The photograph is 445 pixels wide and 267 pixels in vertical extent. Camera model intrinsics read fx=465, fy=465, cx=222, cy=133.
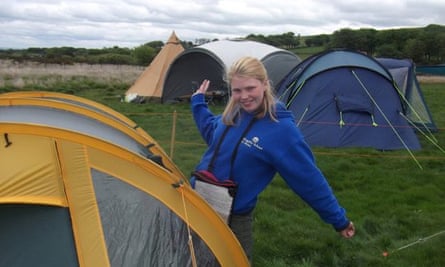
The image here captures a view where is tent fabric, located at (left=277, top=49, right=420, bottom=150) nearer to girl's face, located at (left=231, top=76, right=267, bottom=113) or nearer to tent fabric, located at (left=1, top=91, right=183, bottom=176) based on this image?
tent fabric, located at (left=1, top=91, right=183, bottom=176)

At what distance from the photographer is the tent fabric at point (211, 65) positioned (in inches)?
555

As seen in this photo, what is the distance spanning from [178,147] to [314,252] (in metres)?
4.59

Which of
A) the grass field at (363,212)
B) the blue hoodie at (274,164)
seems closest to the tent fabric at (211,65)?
the grass field at (363,212)

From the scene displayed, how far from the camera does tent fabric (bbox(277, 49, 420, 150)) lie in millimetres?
8594

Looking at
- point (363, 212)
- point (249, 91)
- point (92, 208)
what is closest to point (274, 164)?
point (249, 91)

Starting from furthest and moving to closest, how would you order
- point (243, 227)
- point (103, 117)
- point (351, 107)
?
point (351, 107), point (103, 117), point (243, 227)

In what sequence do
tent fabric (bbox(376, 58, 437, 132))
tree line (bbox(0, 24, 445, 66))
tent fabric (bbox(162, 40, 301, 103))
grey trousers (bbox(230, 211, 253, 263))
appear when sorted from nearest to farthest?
grey trousers (bbox(230, 211, 253, 263)) < tent fabric (bbox(376, 58, 437, 132)) < tent fabric (bbox(162, 40, 301, 103)) < tree line (bbox(0, 24, 445, 66))

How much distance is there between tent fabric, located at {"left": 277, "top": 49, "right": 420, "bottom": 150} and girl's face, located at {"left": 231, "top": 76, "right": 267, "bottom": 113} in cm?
610

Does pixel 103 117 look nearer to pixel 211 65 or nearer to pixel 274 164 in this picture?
pixel 274 164

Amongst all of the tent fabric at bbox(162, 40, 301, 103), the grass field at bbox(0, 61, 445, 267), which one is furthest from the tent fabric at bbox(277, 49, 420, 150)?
the tent fabric at bbox(162, 40, 301, 103)

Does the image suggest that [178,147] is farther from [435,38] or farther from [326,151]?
[435,38]

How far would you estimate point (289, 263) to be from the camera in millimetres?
4273

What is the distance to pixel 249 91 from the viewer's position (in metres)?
2.78

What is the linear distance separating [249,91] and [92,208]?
1139 mm
